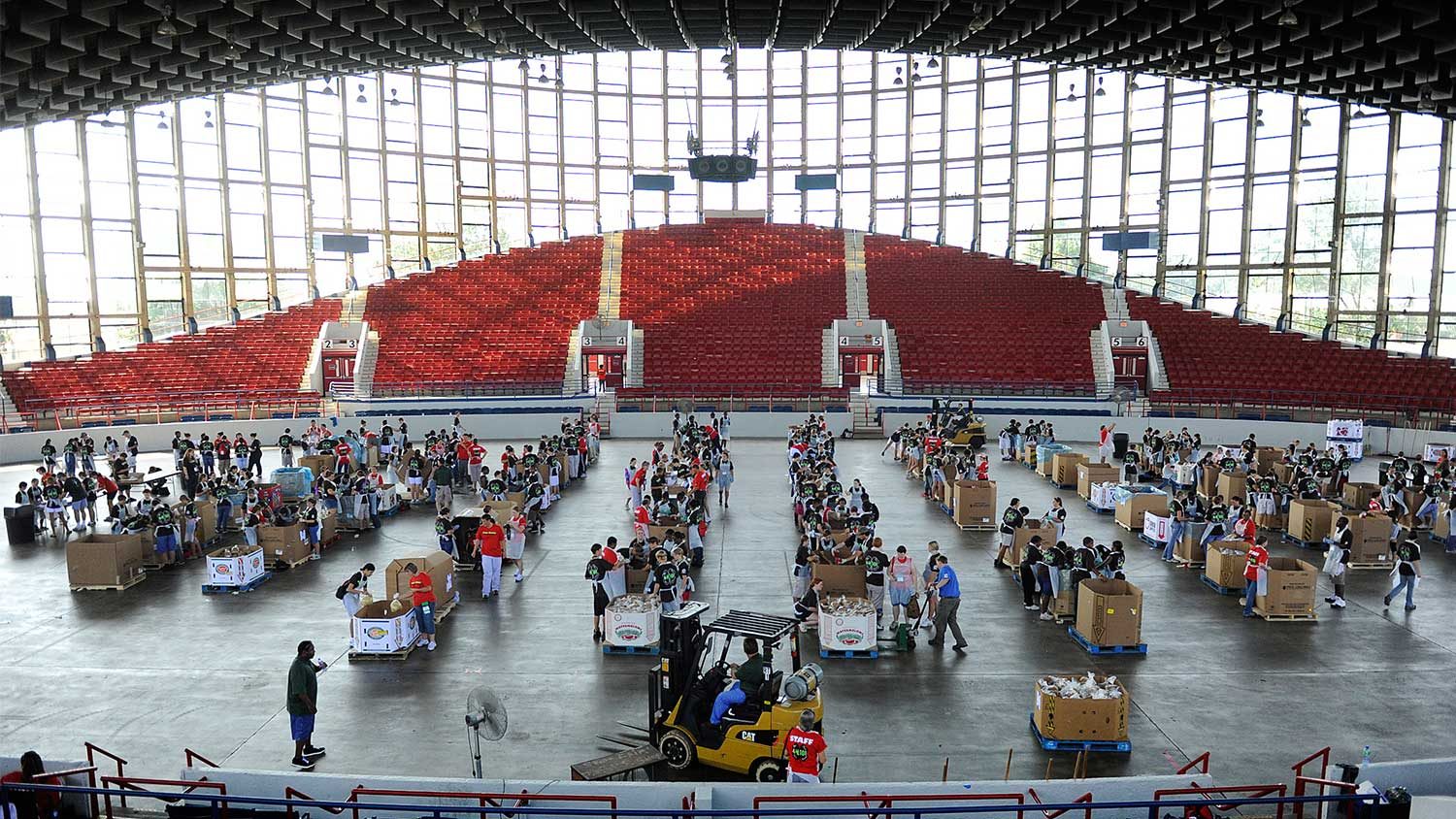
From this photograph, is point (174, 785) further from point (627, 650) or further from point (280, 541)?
point (280, 541)

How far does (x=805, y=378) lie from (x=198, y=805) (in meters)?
32.9

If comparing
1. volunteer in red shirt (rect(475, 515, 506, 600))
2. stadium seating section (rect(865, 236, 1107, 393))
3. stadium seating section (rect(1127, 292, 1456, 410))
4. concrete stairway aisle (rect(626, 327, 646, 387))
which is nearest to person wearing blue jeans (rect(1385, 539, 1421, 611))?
volunteer in red shirt (rect(475, 515, 506, 600))

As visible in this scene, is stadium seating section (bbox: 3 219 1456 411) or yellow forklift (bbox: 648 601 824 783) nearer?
yellow forklift (bbox: 648 601 824 783)

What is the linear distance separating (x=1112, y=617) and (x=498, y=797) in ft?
28.2

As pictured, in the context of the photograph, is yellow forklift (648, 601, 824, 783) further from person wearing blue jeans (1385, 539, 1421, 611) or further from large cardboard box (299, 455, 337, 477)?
large cardboard box (299, 455, 337, 477)

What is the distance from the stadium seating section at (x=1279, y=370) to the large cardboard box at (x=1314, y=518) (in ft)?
56.4

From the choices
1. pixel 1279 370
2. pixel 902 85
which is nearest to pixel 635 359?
pixel 902 85

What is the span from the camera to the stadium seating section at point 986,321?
3853 centimetres

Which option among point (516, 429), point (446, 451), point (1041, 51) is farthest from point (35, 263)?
point (1041, 51)

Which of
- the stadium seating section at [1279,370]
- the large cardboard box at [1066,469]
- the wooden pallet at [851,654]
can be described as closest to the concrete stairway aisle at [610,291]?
the stadium seating section at [1279,370]

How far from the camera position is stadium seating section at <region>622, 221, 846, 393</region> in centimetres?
3956

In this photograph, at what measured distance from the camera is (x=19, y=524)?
19062mm

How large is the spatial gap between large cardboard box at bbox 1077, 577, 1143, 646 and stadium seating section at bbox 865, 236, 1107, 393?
25.3 metres

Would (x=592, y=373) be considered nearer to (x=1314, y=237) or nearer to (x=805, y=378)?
(x=805, y=378)
